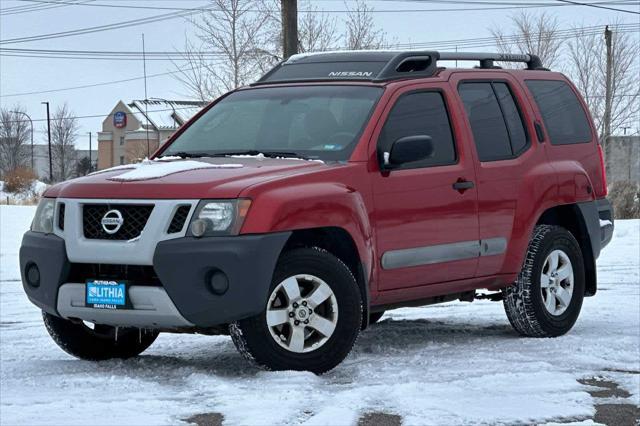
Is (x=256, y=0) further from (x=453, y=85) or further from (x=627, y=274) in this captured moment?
(x=453, y=85)

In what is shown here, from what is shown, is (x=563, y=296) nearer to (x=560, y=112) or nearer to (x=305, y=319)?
(x=560, y=112)

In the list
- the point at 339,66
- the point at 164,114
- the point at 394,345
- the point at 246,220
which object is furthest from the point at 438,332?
the point at 164,114

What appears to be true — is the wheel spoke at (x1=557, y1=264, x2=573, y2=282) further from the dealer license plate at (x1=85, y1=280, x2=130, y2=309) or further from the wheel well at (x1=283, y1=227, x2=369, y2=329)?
the dealer license plate at (x1=85, y1=280, x2=130, y2=309)

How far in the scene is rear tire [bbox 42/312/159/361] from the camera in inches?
300

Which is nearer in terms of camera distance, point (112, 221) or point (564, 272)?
point (112, 221)

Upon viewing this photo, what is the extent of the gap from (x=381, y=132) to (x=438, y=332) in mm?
2088

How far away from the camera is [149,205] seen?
21.8 feet

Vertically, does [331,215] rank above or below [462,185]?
below

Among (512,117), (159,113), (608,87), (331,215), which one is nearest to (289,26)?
(512,117)

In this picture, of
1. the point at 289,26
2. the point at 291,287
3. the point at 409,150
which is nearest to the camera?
the point at 291,287

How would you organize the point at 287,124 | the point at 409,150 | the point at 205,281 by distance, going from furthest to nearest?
the point at 287,124 < the point at 409,150 < the point at 205,281

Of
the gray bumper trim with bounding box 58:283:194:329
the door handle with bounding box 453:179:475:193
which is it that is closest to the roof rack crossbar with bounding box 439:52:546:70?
the door handle with bounding box 453:179:475:193

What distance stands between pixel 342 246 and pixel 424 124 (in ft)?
4.11

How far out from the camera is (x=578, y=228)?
9328 mm
